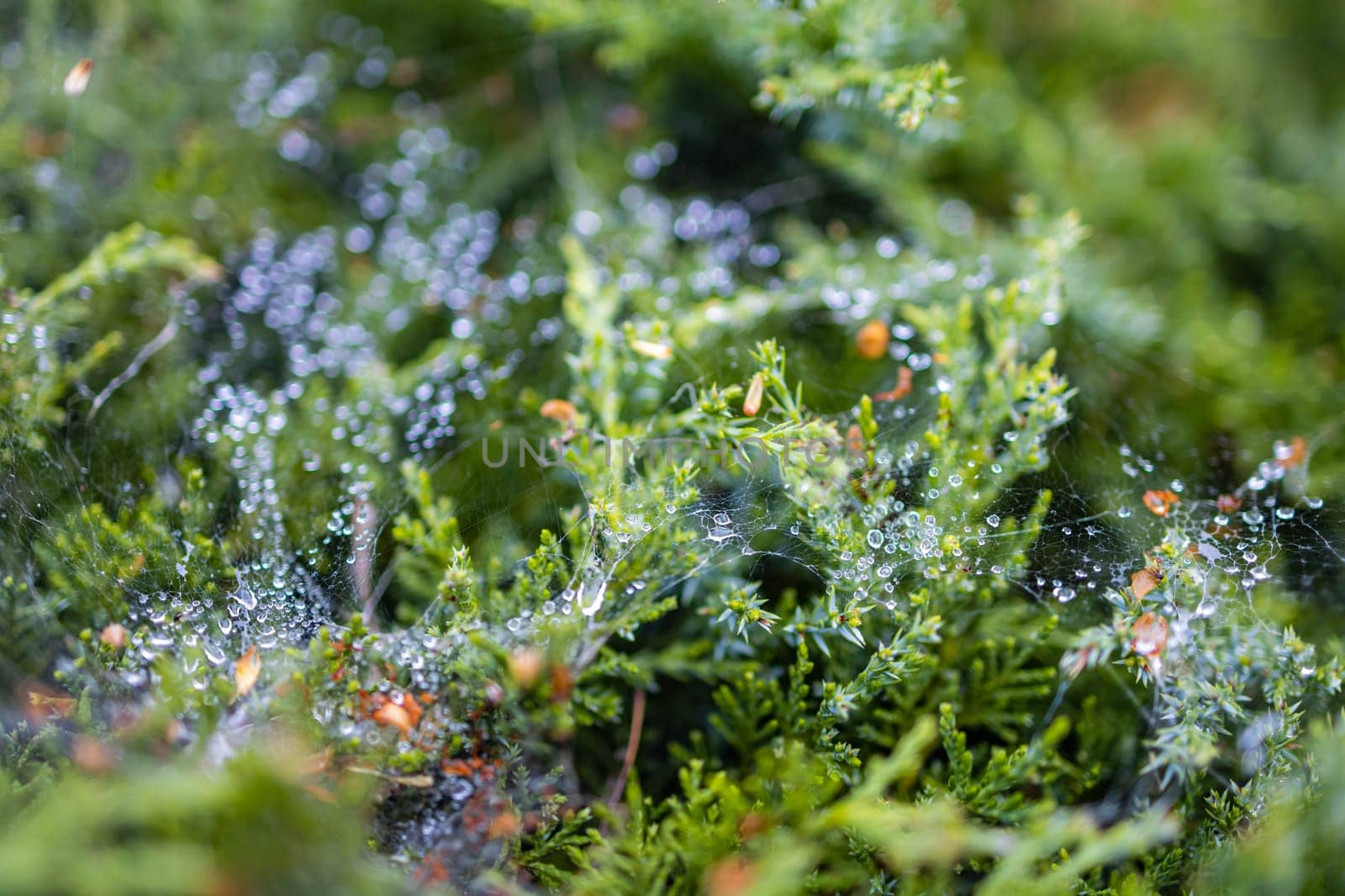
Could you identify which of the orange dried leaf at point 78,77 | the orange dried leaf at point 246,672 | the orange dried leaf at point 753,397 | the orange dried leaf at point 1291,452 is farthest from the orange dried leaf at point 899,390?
the orange dried leaf at point 78,77

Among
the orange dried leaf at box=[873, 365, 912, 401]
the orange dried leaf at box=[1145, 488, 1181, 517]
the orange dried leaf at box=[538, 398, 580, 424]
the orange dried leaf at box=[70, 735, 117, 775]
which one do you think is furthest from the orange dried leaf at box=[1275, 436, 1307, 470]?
the orange dried leaf at box=[70, 735, 117, 775]

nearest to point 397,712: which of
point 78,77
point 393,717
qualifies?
point 393,717

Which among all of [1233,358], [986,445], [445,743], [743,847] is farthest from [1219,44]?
[445,743]

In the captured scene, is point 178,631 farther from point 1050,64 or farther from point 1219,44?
point 1219,44

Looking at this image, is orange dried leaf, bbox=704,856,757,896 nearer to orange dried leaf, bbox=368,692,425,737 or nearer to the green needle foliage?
the green needle foliage

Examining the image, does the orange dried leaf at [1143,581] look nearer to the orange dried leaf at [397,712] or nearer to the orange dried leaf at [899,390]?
the orange dried leaf at [899,390]

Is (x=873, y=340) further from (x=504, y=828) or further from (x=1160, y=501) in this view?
(x=504, y=828)
